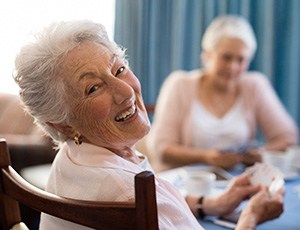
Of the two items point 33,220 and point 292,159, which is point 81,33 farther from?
point 33,220

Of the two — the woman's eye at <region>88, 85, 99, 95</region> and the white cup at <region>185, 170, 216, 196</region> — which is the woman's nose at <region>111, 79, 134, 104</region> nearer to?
the woman's eye at <region>88, 85, 99, 95</region>

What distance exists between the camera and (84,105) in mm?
1087

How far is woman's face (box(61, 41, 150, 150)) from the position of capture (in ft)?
3.52

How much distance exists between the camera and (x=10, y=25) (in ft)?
10.4

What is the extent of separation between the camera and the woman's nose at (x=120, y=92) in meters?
1.08

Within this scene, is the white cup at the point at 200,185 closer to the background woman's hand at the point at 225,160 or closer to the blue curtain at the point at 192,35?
the background woman's hand at the point at 225,160

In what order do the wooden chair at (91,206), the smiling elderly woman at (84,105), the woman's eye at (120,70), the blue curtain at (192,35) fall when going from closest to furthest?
1. the wooden chair at (91,206)
2. the smiling elderly woman at (84,105)
3. the woman's eye at (120,70)
4. the blue curtain at (192,35)

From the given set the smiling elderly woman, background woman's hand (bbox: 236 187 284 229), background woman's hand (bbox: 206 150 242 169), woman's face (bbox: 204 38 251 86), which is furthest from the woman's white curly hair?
woman's face (bbox: 204 38 251 86)

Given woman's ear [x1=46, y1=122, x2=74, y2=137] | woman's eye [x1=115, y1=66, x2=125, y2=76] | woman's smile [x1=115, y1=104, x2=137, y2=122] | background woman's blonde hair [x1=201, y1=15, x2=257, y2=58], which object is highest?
woman's eye [x1=115, y1=66, x2=125, y2=76]

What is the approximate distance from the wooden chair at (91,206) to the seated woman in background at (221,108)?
135cm

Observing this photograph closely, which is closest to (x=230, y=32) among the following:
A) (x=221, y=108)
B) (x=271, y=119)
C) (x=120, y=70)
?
(x=221, y=108)

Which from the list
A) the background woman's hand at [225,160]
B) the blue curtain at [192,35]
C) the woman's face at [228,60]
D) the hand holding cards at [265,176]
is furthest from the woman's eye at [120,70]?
the blue curtain at [192,35]

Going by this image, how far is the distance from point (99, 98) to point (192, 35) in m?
2.17

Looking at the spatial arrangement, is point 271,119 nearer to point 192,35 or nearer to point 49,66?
point 192,35
